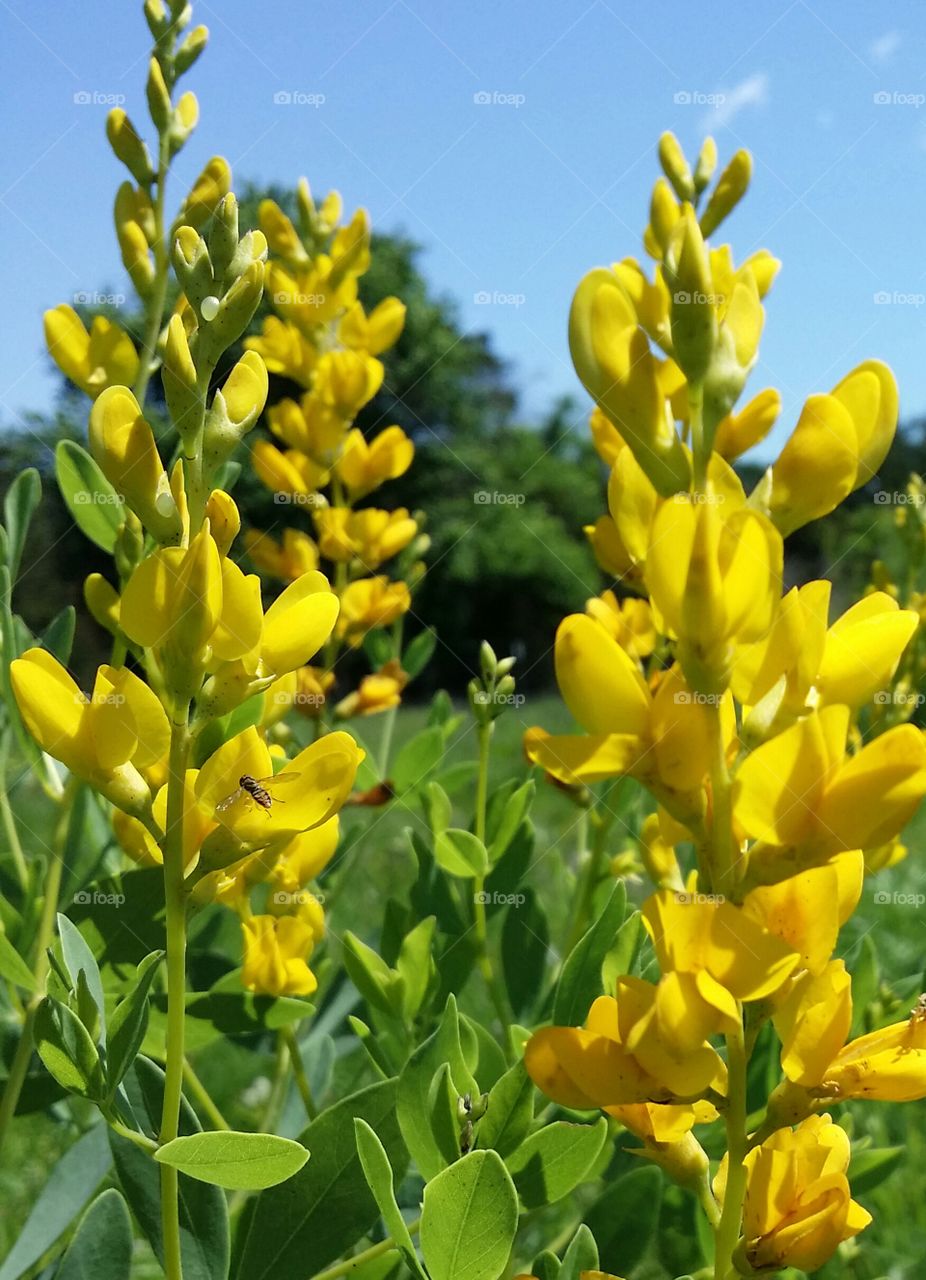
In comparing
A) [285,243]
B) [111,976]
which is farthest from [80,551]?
[111,976]

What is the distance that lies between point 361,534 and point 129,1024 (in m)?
1.16

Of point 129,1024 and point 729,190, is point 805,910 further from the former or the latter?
point 729,190

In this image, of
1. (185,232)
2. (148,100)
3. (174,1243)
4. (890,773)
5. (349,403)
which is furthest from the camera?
(349,403)

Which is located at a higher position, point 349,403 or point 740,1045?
point 349,403

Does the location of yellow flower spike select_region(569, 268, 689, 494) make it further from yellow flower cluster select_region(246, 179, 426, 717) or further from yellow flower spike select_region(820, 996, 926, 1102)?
yellow flower cluster select_region(246, 179, 426, 717)

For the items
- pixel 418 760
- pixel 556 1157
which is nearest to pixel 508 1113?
pixel 556 1157

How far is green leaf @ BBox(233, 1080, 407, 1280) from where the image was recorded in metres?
0.86

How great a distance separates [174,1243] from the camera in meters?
0.71

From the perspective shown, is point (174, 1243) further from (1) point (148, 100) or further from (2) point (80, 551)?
(2) point (80, 551)

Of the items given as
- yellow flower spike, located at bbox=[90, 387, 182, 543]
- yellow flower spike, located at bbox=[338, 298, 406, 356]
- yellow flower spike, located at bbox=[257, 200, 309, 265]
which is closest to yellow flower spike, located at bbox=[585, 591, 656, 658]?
yellow flower spike, located at bbox=[90, 387, 182, 543]

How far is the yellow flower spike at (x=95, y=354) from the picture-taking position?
121 centimetres

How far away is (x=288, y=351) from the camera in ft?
6.02

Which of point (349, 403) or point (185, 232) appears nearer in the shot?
point (185, 232)

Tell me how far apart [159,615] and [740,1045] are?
0.41 meters
